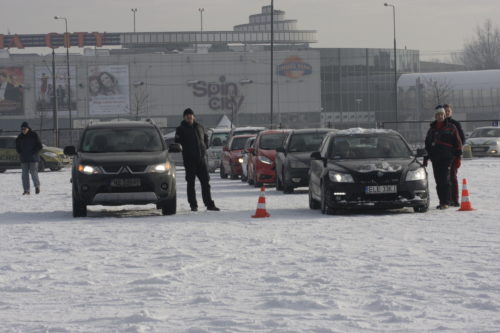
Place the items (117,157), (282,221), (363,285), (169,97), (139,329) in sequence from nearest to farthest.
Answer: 1. (139,329)
2. (363,285)
3. (282,221)
4. (117,157)
5. (169,97)

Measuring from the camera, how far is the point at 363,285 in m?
9.75

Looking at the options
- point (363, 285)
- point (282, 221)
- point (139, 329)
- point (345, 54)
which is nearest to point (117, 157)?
point (282, 221)

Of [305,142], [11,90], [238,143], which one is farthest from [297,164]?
[11,90]

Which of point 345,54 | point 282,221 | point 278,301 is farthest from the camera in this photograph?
point 345,54

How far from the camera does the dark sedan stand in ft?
83.9

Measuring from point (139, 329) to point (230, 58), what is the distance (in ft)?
421

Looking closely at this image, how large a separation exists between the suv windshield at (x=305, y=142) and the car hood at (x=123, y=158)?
24.2ft

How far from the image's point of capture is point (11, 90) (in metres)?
132

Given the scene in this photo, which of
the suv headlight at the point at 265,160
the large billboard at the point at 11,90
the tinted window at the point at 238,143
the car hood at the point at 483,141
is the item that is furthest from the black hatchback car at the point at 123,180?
the large billboard at the point at 11,90

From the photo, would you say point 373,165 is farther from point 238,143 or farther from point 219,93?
point 219,93

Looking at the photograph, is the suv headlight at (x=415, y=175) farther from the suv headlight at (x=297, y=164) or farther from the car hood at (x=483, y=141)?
the car hood at (x=483, y=141)

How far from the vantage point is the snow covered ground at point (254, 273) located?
8078 mm

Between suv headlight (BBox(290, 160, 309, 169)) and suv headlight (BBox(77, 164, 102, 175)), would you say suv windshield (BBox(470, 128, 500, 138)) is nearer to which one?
suv headlight (BBox(290, 160, 309, 169))

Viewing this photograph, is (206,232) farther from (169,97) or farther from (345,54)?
(345,54)
